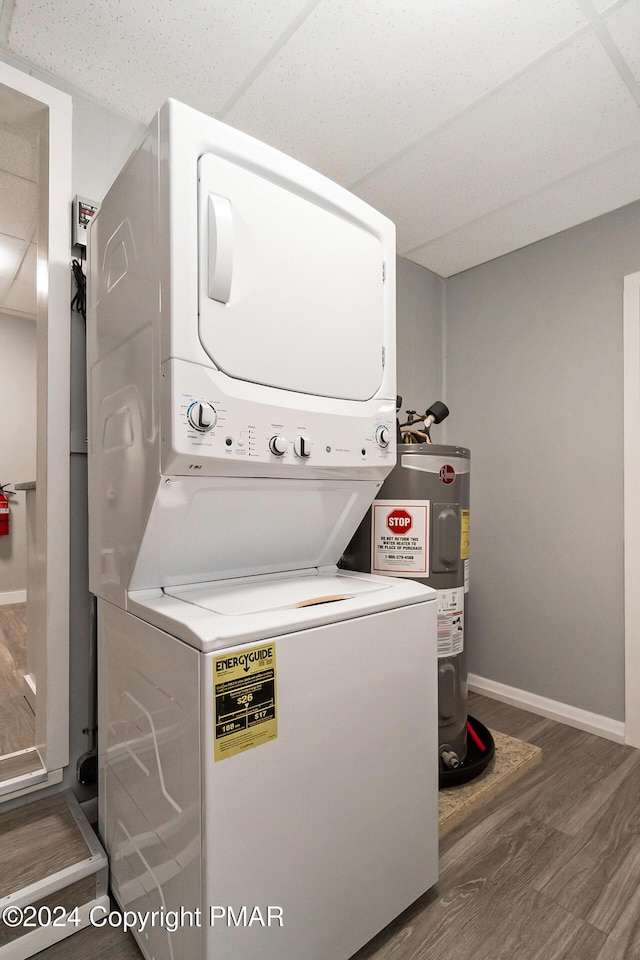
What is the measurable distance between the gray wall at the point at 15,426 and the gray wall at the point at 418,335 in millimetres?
3624

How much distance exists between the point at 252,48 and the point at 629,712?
2.79 metres

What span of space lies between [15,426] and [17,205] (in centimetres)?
283


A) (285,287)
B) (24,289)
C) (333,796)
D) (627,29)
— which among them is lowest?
(333,796)

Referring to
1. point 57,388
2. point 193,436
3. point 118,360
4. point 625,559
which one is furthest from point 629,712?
point 57,388

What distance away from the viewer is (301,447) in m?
1.21

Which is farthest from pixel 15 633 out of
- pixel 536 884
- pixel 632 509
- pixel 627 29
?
pixel 627 29

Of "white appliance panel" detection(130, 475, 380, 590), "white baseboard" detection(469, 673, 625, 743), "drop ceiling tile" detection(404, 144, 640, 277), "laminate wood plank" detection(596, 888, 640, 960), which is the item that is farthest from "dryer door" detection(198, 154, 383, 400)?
"white baseboard" detection(469, 673, 625, 743)

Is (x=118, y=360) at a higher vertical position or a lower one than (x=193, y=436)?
higher

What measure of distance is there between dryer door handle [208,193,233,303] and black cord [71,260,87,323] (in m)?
0.71

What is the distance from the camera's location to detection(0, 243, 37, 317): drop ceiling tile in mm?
3118

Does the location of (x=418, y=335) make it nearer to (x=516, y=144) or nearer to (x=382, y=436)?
(x=516, y=144)

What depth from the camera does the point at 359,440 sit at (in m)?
1.35

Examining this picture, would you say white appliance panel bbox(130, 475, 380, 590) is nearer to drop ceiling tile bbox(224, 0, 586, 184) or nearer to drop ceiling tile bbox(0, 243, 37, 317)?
drop ceiling tile bbox(224, 0, 586, 184)

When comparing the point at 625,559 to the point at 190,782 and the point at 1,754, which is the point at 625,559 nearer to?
the point at 190,782
